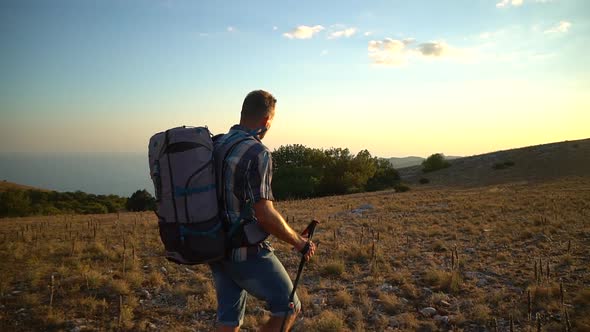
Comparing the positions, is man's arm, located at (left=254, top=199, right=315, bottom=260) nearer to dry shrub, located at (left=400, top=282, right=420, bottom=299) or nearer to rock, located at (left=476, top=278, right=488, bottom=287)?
dry shrub, located at (left=400, top=282, right=420, bottom=299)

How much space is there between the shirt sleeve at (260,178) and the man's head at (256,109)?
29 centimetres

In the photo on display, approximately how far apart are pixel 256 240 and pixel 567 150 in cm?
5011

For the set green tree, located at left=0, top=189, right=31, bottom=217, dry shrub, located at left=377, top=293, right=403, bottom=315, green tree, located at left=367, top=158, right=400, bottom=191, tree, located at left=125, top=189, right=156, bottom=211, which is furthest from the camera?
green tree, located at left=367, top=158, right=400, bottom=191

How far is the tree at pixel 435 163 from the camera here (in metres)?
47.9

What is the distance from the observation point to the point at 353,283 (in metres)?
6.30

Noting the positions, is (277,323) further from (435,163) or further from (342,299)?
(435,163)

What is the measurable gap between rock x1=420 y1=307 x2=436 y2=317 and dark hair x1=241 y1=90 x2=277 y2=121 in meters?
3.97

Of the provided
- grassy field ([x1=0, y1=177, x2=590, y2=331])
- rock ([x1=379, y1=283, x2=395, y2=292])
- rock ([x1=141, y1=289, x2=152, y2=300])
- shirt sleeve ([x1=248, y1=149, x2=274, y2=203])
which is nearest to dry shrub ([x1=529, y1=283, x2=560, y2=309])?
grassy field ([x1=0, y1=177, x2=590, y2=331])

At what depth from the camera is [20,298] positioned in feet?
17.1

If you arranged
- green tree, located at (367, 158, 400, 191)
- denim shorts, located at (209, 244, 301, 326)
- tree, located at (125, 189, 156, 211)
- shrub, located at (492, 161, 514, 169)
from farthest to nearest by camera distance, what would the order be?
green tree, located at (367, 158, 400, 191), shrub, located at (492, 161, 514, 169), tree, located at (125, 189, 156, 211), denim shorts, located at (209, 244, 301, 326)

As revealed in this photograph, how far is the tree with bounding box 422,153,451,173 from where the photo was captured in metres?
47.9

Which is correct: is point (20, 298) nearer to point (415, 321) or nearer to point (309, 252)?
point (309, 252)

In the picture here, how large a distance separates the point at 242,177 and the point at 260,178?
0.39 ft

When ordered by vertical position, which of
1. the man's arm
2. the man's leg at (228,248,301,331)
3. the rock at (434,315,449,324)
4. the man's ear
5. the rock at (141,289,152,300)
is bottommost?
the rock at (434,315,449,324)
